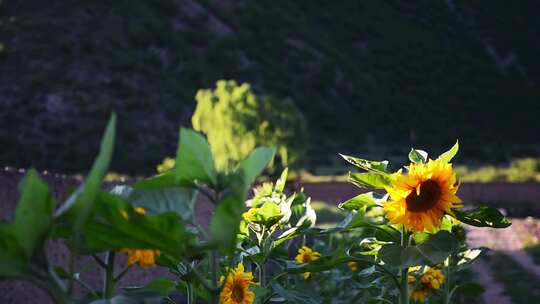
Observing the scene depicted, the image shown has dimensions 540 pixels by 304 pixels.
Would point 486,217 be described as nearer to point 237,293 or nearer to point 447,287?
point 237,293

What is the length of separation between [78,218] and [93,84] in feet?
107

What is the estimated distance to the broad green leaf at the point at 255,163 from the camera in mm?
1291

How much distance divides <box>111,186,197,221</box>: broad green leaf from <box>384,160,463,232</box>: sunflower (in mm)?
743

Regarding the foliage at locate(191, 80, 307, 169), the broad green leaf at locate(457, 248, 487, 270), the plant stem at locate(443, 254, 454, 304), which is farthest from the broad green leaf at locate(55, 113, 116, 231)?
the foliage at locate(191, 80, 307, 169)

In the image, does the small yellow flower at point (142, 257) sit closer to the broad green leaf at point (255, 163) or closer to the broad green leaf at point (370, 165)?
the broad green leaf at point (255, 163)

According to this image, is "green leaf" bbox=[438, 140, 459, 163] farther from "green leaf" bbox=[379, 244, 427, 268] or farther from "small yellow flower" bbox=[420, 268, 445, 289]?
"small yellow flower" bbox=[420, 268, 445, 289]

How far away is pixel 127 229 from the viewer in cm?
127

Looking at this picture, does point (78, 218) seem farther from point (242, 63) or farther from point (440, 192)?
point (242, 63)

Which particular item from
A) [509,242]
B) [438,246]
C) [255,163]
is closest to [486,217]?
[438,246]

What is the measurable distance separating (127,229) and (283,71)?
39.3 m

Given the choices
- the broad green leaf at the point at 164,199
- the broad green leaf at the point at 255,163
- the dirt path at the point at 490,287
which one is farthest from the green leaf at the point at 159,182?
the dirt path at the point at 490,287

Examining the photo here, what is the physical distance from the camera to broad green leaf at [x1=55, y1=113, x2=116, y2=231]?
1152 mm

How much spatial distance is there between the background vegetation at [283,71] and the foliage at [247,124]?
413 centimetres

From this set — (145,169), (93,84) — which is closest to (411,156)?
(145,169)
